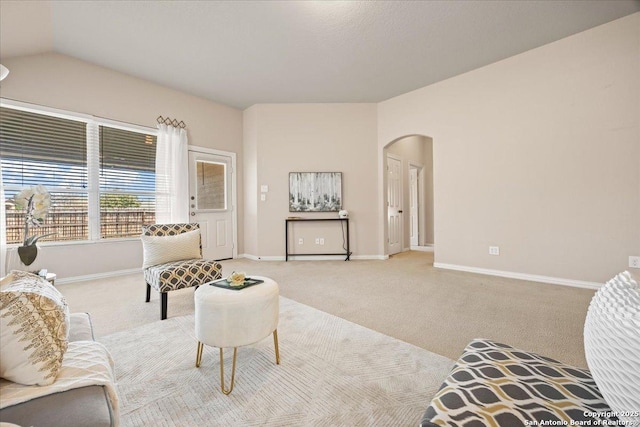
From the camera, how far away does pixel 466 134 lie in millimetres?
4055

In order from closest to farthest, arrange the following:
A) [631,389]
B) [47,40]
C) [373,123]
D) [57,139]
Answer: [631,389] → [47,40] → [57,139] → [373,123]

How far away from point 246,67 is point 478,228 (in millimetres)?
4040

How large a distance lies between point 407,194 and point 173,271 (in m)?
5.21

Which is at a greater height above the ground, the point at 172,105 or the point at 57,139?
the point at 172,105

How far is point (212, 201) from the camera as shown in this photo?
5.12 m

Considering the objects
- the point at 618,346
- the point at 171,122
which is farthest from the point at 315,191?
the point at 618,346

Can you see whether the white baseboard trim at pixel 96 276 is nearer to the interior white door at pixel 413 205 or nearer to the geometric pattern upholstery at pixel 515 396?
the geometric pattern upholstery at pixel 515 396

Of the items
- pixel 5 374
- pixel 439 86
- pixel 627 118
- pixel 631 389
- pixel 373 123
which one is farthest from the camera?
pixel 373 123

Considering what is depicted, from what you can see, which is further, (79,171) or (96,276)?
(96,276)

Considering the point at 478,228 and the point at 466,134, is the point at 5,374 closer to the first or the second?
the point at 478,228

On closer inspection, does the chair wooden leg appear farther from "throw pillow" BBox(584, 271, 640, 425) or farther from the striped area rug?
"throw pillow" BBox(584, 271, 640, 425)

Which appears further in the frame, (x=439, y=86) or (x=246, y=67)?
(x=439, y=86)

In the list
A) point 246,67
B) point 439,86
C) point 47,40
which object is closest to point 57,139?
point 47,40

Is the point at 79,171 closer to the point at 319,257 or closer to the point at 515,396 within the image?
the point at 319,257
